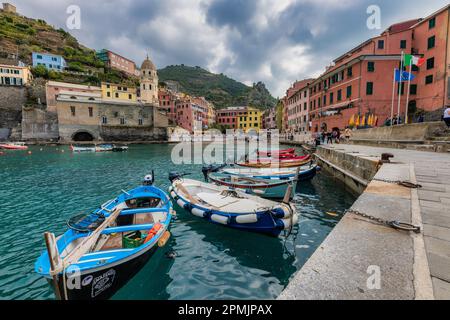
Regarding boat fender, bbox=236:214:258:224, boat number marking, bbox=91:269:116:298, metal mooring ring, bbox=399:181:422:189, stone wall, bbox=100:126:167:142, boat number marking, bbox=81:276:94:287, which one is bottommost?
boat number marking, bbox=91:269:116:298

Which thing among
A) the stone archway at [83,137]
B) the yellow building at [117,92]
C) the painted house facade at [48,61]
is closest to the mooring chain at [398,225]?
the stone archway at [83,137]

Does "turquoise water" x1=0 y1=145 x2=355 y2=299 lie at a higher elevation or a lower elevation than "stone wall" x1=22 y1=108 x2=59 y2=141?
lower

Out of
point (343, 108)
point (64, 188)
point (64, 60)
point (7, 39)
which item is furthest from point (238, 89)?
point (64, 188)

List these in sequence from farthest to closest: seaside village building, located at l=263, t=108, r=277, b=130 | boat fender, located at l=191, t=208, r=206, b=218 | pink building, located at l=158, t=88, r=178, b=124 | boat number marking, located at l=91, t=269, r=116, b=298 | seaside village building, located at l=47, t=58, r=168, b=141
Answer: seaside village building, located at l=263, t=108, r=277, b=130 < pink building, located at l=158, t=88, r=178, b=124 < seaside village building, located at l=47, t=58, r=168, b=141 < boat fender, located at l=191, t=208, r=206, b=218 < boat number marking, located at l=91, t=269, r=116, b=298

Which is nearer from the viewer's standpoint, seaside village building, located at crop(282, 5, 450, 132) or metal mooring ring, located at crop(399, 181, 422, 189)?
metal mooring ring, located at crop(399, 181, 422, 189)

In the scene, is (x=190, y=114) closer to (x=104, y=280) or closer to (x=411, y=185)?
(x=411, y=185)

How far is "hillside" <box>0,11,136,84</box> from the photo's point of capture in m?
73.8

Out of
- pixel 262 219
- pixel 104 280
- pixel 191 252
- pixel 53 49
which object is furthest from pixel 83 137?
pixel 262 219

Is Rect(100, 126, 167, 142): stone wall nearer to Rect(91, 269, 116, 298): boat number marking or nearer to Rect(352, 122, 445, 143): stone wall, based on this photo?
Rect(352, 122, 445, 143): stone wall

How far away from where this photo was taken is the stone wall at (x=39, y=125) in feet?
175

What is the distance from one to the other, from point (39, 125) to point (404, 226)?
7287 cm

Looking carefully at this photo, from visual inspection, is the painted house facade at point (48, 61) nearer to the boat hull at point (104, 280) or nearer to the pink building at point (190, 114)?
the pink building at point (190, 114)

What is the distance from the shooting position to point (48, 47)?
3472 inches

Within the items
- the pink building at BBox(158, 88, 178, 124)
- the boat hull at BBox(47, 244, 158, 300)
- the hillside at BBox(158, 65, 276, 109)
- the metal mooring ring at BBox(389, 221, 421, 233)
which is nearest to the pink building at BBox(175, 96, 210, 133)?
the pink building at BBox(158, 88, 178, 124)
